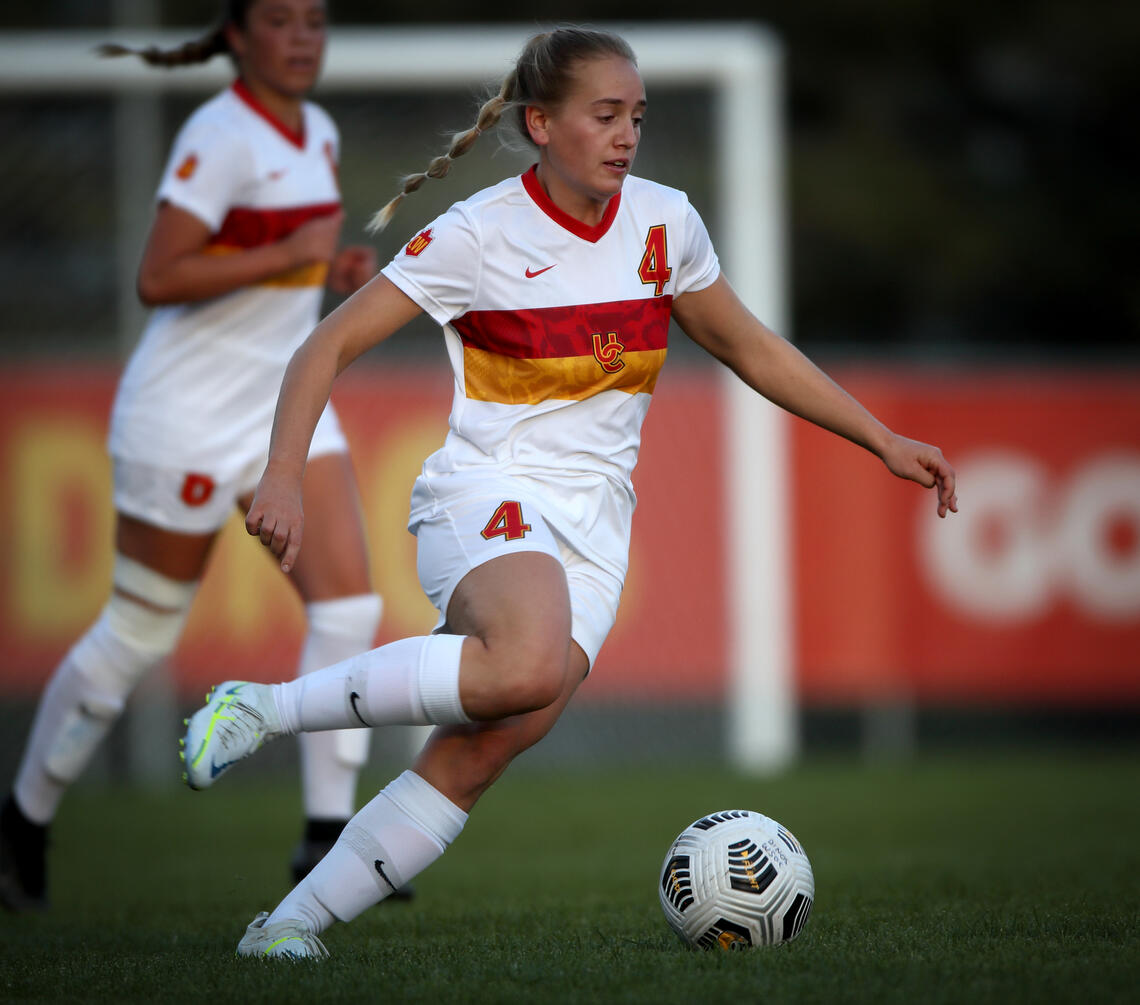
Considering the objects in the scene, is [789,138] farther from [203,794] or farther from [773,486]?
[203,794]

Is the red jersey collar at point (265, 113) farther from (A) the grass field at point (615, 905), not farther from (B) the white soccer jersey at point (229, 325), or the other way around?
(A) the grass field at point (615, 905)

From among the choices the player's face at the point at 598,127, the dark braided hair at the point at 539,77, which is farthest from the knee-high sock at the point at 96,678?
the player's face at the point at 598,127

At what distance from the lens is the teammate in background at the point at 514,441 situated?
335 cm

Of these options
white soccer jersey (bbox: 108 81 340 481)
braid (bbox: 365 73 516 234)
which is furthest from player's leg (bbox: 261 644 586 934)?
white soccer jersey (bbox: 108 81 340 481)

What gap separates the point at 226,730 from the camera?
131 inches

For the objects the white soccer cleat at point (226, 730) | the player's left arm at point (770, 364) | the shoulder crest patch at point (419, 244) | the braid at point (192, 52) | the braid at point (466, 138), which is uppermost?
the braid at point (192, 52)

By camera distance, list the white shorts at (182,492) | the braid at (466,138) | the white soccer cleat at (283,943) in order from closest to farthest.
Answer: the white soccer cleat at (283,943) → the braid at (466,138) → the white shorts at (182,492)

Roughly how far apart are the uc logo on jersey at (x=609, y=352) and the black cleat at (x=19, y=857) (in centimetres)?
244

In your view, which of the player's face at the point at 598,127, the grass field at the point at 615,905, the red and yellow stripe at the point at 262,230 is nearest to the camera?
the grass field at the point at 615,905

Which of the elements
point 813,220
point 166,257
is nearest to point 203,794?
point 166,257

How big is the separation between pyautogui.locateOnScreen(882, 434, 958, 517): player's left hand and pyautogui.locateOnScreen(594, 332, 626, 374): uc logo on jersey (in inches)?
25.6

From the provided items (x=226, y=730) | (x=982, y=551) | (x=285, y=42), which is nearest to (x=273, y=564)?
(x=982, y=551)

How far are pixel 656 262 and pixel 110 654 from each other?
2194 mm

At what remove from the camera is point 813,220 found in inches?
635
